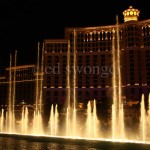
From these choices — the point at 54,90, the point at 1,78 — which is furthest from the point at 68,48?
the point at 1,78

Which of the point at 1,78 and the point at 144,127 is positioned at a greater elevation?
the point at 1,78

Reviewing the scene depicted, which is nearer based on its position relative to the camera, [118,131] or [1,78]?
[118,131]

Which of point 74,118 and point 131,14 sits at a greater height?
point 131,14

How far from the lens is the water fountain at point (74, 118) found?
38.3m

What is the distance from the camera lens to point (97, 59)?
96.8 m

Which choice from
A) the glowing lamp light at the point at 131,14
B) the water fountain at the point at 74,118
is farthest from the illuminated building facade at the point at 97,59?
the water fountain at the point at 74,118

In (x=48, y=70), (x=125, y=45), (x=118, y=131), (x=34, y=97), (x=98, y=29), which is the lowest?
(x=118, y=131)

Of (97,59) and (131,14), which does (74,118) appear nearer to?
(97,59)

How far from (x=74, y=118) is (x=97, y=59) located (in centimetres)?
4619

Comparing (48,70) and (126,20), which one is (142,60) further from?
(48,70)

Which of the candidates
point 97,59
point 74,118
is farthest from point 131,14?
point 74,118

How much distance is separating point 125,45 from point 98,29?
10.7 meters

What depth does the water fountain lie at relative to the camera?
38.3 metres

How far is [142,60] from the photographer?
295ft
